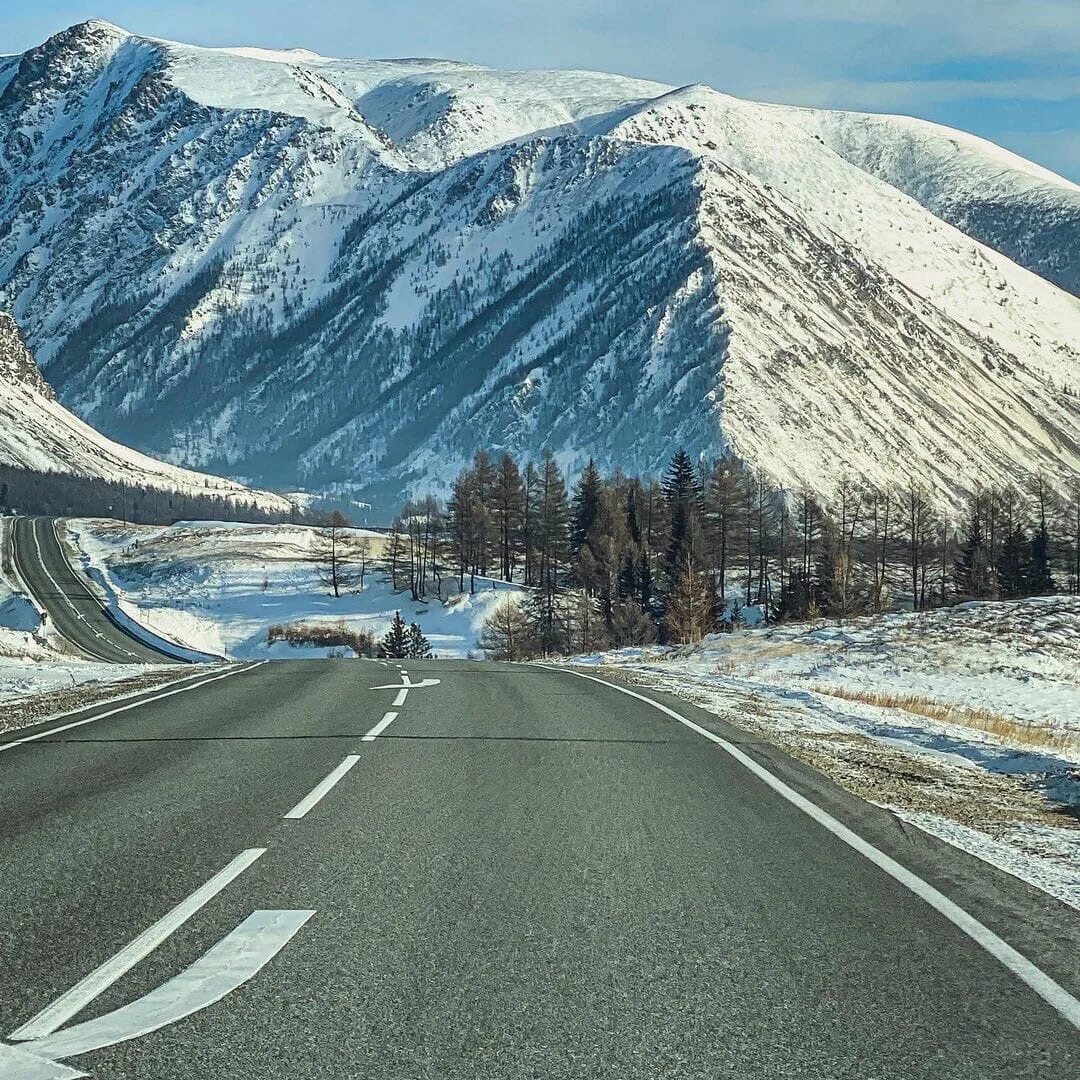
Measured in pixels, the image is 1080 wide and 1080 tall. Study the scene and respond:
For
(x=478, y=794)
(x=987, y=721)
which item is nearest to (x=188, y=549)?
(x=987, y=721)

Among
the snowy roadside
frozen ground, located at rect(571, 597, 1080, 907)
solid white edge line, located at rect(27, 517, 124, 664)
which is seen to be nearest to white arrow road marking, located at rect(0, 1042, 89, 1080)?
frozen ground, located at rect(571, 597, 1080, 907)

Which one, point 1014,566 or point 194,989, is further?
point 1014,566

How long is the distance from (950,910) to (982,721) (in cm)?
1642

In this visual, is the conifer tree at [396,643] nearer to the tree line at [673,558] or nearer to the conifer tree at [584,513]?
the tree line at [673,558]

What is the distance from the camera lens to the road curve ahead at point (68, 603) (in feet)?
255

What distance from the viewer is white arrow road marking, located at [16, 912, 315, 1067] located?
507cm

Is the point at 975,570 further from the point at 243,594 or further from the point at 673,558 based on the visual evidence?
the point at 243,594

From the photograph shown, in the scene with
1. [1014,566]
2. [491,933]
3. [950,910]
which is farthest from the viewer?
[1014,566]

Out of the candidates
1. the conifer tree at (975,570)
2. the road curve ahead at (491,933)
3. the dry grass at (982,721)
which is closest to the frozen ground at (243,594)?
the conifer tree at (975,570)

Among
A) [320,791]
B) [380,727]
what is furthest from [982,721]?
[320,791]

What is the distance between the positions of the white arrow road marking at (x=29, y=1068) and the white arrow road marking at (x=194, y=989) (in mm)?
24

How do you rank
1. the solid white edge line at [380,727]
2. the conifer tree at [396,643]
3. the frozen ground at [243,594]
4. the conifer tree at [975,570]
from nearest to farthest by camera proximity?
the solid white edge line at [380,727], the conifer tree at [396,643], the conifer tree at [975,570], the frozen ground at [243,594]

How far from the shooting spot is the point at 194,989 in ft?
18.7

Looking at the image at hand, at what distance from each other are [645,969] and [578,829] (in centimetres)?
338
